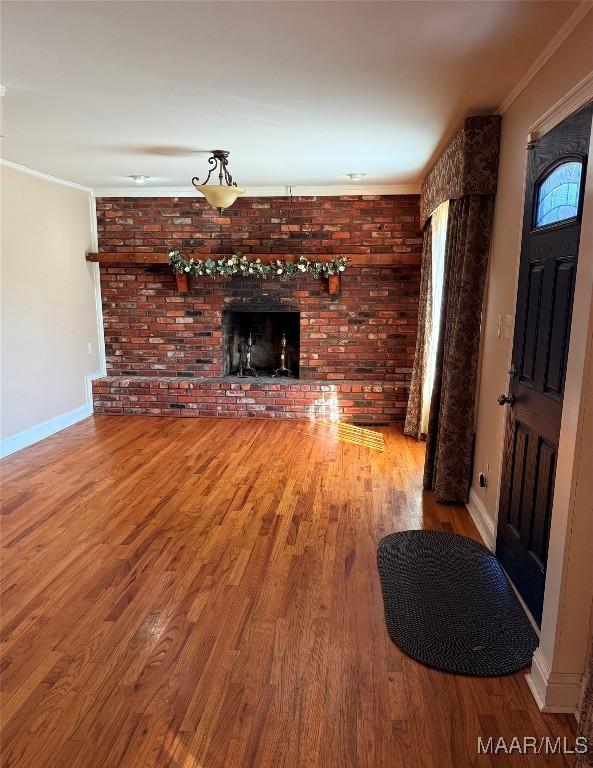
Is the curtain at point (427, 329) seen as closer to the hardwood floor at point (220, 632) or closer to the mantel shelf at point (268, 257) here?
the mantel shelf at point (268, 257)

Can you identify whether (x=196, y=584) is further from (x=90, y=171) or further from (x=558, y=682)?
→ (x=90, y=171)

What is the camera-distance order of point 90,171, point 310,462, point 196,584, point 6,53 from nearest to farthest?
point 6,53, point 196,584, point 310,462, point 90,171

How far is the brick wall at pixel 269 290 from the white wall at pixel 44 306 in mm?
387

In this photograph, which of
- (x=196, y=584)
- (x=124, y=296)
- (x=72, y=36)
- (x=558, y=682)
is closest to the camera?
→ (x=558, y=682)

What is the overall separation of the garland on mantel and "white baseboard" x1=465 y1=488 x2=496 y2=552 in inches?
113

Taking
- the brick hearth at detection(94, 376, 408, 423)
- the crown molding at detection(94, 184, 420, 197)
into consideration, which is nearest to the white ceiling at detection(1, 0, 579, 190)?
the crown molding at detection(94, 184, 420, 197)

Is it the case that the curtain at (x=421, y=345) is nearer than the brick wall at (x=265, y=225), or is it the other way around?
the curtain at (x=421, y=345)

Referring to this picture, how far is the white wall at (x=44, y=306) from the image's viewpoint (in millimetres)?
4375

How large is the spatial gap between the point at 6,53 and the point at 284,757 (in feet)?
9.63

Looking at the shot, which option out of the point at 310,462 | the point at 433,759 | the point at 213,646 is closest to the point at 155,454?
the point at 310,462

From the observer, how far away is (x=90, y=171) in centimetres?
469

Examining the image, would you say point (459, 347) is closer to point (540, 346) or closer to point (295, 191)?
point (540, 346)

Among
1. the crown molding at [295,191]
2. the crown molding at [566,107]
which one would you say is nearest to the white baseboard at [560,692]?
the crown molding at [566,107]

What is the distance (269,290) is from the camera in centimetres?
578
